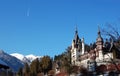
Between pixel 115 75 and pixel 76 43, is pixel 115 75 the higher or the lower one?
the lower one

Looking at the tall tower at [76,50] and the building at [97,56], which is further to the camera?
the tall tower at [76,50]

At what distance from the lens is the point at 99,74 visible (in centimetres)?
8288

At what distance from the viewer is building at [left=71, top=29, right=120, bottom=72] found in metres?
83.5

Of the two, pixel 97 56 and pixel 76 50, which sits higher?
pixel 76 50

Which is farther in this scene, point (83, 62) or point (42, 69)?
point (42, 69)

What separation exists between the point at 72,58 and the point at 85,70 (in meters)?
27.5

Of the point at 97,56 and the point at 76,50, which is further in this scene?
the point at 76,50

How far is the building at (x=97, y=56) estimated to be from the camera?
83537 millimetres

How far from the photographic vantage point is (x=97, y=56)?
335 feet

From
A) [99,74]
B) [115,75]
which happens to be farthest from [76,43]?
[115,75]

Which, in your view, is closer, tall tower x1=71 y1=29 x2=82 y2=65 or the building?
the building

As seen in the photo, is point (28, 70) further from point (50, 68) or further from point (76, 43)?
point (76, 43)

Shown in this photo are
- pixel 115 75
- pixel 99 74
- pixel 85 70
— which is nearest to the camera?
pixel 115 75

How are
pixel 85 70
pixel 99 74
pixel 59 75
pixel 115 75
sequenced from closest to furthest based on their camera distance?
pixel 115 75 → pixel 99 74 → pixel 85 70 → pixel 59 75
